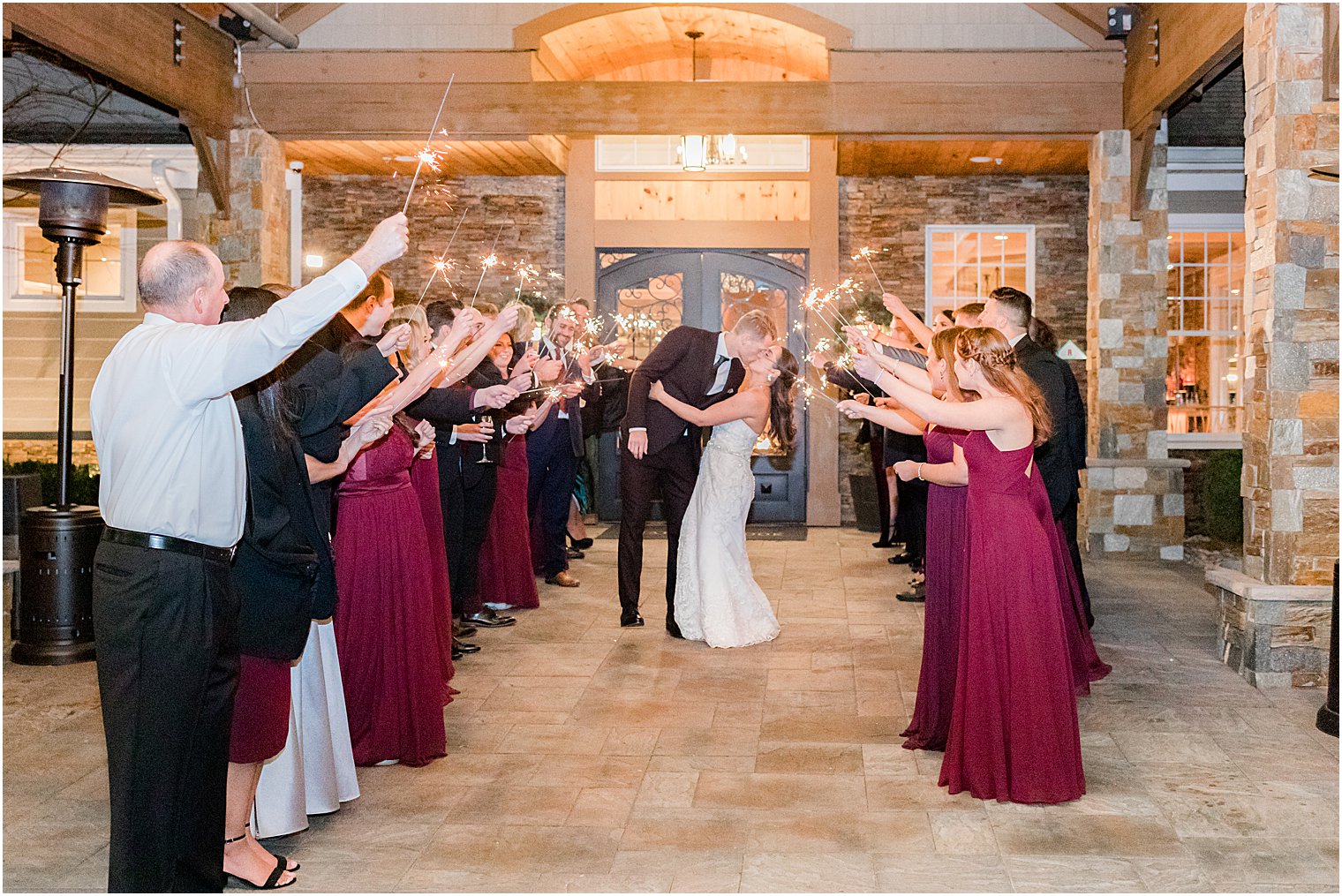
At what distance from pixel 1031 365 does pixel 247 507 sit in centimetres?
375

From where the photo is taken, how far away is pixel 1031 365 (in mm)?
5484

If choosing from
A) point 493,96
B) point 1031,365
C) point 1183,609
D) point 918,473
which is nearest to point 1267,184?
point 1031,365

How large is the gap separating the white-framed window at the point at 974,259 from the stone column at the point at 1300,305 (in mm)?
5980

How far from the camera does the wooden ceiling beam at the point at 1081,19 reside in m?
8.58

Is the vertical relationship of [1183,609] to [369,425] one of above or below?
below

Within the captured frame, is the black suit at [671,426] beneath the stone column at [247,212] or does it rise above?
beneath

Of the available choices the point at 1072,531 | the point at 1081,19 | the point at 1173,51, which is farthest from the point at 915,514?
the point at 1081,19

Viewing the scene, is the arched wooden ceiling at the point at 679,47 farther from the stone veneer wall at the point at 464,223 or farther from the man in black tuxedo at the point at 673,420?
the man in black tuxedo at the point at 673,420

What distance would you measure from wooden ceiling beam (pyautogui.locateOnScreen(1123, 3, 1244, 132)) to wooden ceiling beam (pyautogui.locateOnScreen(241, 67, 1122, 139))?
0.31 m

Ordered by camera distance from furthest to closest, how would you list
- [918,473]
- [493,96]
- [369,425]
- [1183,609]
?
[493,96] → [1183,609] → [918,473] → [369,425]

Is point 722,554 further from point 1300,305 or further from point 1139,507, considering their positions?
point 1139,507

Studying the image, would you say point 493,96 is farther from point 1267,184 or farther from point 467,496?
point 1267,184

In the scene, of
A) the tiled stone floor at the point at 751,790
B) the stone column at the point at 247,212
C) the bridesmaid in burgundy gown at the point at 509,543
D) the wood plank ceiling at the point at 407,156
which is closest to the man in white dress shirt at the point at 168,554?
the tiled stone floor at the point at 751,790

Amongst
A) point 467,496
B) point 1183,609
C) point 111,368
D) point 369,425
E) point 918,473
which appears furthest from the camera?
point 1183,609
